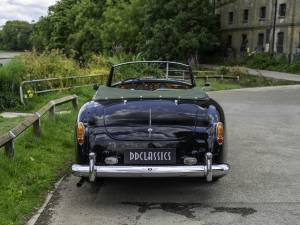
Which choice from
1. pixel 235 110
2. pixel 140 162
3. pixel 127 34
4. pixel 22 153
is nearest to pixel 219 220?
pixel 140 162

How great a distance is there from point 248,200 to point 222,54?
49.7 metres

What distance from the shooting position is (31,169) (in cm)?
675

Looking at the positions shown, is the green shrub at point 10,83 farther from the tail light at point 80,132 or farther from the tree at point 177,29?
the tree at point 177,29

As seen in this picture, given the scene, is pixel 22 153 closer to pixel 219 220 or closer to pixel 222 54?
pixel 219 220

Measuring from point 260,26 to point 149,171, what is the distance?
45.6 metres

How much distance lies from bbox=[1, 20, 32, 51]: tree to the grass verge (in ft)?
421

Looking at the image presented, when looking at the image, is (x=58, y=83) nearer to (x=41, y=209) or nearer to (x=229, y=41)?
(x=41, y=209)

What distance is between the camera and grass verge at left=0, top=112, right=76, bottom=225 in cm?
525

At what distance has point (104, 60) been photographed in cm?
2458

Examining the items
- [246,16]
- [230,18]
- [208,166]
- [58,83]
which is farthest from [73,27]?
[208,166]

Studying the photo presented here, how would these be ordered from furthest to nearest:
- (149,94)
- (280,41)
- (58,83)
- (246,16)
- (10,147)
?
1. (246,16)
2. (280,41)
3. (58,83)
4. (10,147)
5. (149,94)

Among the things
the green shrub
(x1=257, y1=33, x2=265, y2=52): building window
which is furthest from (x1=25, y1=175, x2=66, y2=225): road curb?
(x1=257, y1=33, x2=265, y2=52): building window

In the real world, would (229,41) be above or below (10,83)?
below

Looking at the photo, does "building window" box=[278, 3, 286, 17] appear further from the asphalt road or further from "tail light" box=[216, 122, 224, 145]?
"tail light" box=[216, 122, 224, 145]
